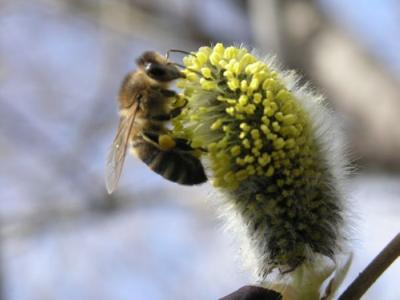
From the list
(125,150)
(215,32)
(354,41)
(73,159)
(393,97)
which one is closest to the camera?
(125,150)

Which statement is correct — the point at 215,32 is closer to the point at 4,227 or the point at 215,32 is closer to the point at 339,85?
the point at 339,85

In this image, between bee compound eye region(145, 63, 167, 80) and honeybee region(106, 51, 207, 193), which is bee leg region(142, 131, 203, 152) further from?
bee compound eye region(145, 63, 167, 80)

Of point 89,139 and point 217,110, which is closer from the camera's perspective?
point 217,110

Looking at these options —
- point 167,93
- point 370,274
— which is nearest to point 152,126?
point 167,93

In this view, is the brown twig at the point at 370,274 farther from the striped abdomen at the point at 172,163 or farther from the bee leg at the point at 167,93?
the bee leg at the point at 167,93

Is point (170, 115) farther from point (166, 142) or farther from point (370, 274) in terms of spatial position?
point (370, 274)

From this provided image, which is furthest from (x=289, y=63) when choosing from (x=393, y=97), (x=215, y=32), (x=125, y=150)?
(x=125, y=150)
